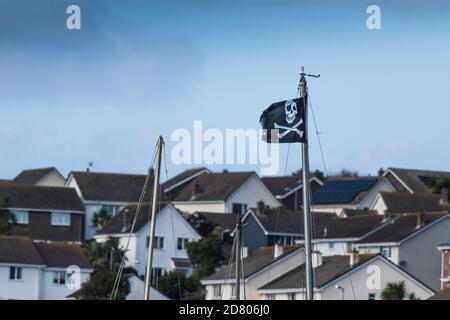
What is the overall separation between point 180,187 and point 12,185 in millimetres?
14680

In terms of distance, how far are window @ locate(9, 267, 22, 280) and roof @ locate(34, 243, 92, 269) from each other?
1813 mm

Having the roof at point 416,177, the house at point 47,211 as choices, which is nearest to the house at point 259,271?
the house at point 47,211

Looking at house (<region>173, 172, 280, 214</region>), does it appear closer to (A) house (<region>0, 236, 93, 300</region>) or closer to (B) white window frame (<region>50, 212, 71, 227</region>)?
(B) white window frame (<region>50, 212, 71, 227</region>)

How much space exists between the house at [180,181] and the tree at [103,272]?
27.5 metres

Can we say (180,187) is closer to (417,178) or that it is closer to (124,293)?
(417,178)

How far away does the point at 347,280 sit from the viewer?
216ft

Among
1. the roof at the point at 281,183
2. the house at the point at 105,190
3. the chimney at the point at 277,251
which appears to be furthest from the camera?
the roof at the point at 281,183

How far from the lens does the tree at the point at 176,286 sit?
2886 inches

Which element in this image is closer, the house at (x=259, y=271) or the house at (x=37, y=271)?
the house at (x=37, y=271)

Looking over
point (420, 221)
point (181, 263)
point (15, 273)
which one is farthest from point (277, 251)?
point (15, 273)

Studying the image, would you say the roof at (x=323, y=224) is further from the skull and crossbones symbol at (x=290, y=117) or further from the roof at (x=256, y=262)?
the skull and crossbones symbol at (x=290, y=117)

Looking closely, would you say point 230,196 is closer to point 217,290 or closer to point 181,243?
point 181,243

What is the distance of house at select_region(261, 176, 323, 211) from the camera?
10600 centimetres
